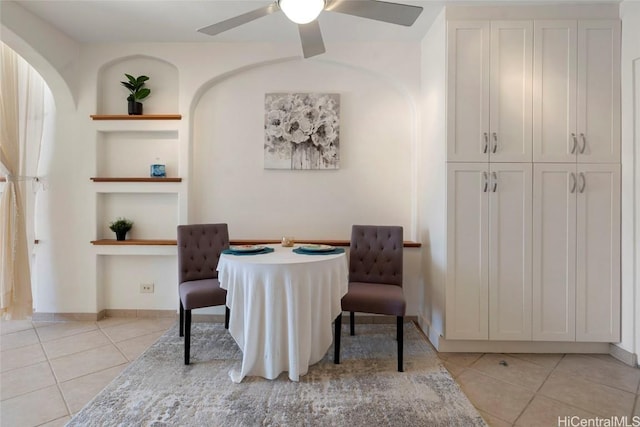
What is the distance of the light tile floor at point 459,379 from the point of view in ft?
5.84

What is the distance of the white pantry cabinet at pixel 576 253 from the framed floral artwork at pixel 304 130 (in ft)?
5.90

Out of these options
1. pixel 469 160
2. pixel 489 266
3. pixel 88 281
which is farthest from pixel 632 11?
pixel 88 281

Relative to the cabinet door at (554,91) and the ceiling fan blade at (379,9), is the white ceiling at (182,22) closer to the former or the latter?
the cabinet door at (554,91)

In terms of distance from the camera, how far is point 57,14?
263 cm

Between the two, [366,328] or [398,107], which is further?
[398,107]

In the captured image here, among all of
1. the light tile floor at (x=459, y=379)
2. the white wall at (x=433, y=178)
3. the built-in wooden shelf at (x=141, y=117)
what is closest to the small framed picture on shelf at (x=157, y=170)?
the built-in wooden shelf at (x=141, y=117)

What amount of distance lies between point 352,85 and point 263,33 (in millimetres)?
991

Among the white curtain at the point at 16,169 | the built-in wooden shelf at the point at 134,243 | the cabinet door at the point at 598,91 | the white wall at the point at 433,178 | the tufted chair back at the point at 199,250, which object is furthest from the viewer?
the built-in wooden shelf at the point at 134,243

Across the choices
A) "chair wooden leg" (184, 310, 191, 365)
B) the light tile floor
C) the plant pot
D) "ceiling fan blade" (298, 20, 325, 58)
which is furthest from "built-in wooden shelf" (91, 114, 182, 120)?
the light tile floor

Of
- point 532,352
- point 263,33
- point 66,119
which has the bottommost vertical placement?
point 532,352

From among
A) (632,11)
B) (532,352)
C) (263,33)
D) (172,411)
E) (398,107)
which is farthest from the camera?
(398,107)

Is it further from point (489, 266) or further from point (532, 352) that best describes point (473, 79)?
point (532, 352)

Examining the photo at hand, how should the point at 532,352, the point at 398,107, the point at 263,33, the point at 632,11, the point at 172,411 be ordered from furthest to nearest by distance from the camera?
the point at 398,107 → the point at 263,33 → the point at 532,352 → the point at 632,11 → the point at 172,411

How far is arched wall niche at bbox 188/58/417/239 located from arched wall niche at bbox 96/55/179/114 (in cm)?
32
